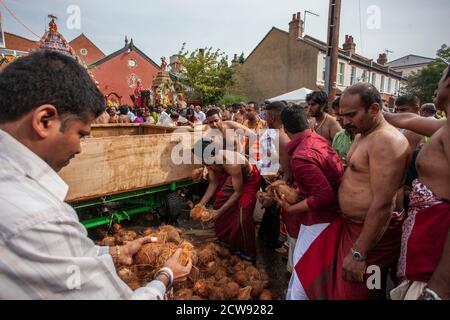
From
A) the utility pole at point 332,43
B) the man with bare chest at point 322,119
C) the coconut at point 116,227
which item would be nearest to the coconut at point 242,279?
the coconut at point 116,227

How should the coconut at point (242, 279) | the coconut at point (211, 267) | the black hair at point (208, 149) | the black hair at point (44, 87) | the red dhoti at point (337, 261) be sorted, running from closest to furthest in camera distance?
the black hair at point (44, 87)
the red dhoti at point (337, 261)
the coconut at point (242, 279)
the coconut at point (211, 267)
the black hair at point (208, 149)

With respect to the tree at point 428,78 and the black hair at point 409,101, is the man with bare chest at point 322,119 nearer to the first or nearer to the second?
the black hair at point 409,101

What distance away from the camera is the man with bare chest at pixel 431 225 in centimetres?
138

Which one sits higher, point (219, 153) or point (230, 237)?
point (219, 153)

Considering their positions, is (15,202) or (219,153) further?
(219,153)

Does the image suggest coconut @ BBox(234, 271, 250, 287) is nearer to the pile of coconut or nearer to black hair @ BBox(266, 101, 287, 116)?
the pile of coconut

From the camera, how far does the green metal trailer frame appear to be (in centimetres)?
363

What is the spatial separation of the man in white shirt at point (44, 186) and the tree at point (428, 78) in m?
29.3

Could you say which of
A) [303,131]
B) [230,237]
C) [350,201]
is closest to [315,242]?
[350,201]

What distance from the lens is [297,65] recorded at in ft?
73.7

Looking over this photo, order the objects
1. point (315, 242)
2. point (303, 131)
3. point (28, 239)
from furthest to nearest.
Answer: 1. point (303, 131)
2. point (315, 242)
3. point (28, 239)

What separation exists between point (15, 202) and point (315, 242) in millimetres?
2109

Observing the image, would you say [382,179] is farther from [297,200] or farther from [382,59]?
[382,59]
